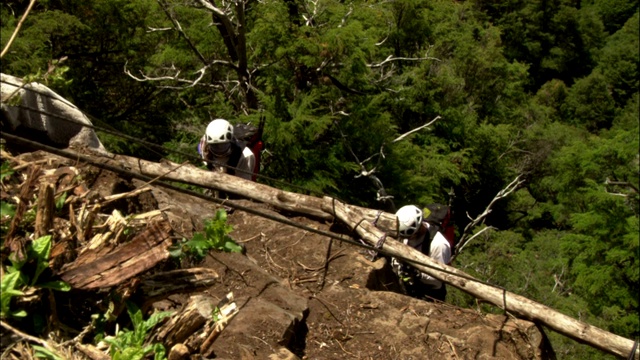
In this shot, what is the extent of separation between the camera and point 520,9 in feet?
152

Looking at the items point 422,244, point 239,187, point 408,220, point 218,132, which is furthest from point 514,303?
point 218,132

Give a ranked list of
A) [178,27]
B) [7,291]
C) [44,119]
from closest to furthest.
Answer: [7,291] < [44,119] < [178,27]

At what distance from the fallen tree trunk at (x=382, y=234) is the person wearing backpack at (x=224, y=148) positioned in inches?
15.5

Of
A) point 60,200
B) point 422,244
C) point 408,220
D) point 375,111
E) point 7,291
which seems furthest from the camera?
point 375,111

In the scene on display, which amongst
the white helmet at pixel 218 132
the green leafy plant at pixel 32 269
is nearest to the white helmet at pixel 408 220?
the white helmet at pixel 218 132

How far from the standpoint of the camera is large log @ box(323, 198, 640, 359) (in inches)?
274

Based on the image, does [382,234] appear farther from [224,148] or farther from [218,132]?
[218,132]

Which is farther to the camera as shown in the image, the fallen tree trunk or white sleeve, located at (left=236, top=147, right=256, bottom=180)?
white sleeve, located at (left=236, top=147, right=256, bottom=180)

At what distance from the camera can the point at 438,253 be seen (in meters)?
7.87

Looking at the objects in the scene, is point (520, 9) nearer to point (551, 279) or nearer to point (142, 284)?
point (551, 279)

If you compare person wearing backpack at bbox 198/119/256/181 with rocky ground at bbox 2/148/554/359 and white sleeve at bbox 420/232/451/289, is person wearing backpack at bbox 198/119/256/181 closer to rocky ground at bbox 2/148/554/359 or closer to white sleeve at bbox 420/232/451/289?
rocky ground at bbox 2/148/554/359

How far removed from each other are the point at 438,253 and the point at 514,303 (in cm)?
100

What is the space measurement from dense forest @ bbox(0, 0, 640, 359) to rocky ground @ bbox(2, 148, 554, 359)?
0.94m

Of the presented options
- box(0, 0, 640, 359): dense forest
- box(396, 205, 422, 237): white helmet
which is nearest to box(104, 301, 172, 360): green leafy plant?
box(0, 0, 640, 359): dense forest
